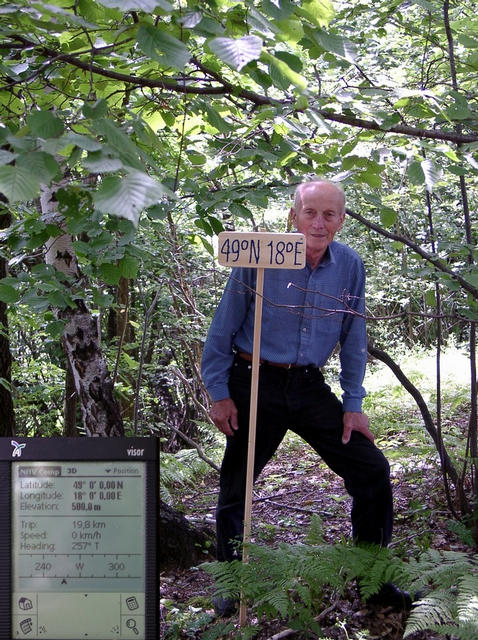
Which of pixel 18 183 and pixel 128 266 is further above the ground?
pixel 128 266

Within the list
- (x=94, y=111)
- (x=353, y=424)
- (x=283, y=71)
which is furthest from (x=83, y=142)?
(x=353, y=424)

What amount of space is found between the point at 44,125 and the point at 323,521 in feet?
13.6

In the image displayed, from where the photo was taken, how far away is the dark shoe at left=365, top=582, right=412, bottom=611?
11.5 feet

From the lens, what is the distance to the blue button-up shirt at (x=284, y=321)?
3723 mm

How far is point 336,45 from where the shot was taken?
2451 millimetres

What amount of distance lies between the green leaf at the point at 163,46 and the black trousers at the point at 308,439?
207 cm

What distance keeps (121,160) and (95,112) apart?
0.27 m

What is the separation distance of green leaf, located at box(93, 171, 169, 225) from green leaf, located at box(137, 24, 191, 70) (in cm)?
55

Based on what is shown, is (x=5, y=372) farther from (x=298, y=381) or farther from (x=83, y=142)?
(x=83, y=142)

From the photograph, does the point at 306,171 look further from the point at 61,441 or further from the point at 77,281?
the point at 61,441

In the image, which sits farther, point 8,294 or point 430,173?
point 8,294

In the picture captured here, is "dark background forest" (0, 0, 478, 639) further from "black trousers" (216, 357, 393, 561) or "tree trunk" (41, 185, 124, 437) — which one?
"black trousers" (216, 357, 393, 561)

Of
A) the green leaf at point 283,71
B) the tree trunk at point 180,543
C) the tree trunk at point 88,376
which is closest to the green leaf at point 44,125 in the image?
the green leaf at point 283,71

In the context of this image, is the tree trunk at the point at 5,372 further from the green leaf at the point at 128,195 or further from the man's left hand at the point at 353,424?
the green leaf at the point at 128,195
